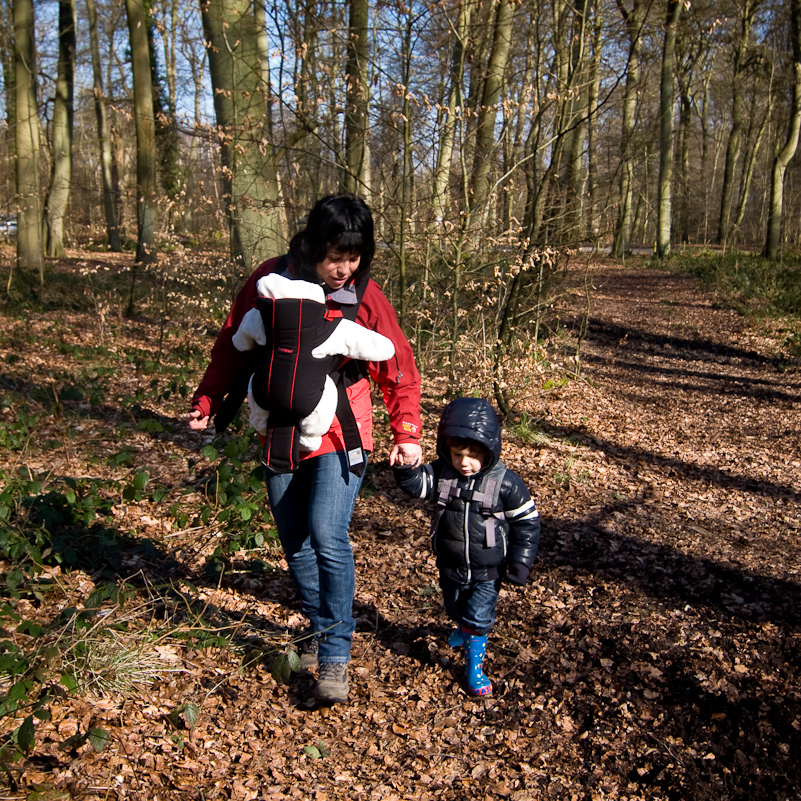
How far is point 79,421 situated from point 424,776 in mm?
4825

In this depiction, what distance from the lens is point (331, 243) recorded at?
2.67 meters

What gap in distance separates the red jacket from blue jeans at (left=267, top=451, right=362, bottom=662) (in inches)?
6.1

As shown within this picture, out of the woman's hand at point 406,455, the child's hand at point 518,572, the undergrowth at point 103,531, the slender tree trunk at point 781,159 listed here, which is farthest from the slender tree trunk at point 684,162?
the woman's hand at point 406,455

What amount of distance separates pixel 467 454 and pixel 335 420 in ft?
1.90

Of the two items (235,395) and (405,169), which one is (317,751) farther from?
(405,169)

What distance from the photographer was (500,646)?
12.2 feet

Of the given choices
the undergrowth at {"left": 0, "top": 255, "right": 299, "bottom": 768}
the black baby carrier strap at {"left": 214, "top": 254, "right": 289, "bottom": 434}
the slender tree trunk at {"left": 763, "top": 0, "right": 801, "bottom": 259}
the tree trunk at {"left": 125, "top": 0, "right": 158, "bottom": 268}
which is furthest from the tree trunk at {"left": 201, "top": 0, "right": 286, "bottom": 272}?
the slender tree trunk at {"left": 763, "top": 0, "right": 801, "bottom": 259}

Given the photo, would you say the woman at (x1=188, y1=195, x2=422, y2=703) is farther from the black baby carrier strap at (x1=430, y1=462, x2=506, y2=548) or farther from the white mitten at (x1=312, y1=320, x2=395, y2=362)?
the black baby carrier strap at (x1=430, y1=462, x2=506, y2=548)

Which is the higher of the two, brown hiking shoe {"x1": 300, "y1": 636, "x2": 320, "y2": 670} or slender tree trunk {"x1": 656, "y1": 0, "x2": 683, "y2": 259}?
slender tree trunk {"x1": 656, "y1": 0, "x2": 683, "y2": 259}

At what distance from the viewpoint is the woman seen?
8.91 ft

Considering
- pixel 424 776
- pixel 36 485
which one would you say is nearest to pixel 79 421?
pixel 36 485

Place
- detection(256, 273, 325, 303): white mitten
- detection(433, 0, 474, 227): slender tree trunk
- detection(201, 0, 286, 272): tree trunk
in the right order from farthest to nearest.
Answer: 1. detection(201, 0, 286, 272): tree trunk
2. detection(433, 0, 474, 227): slender tree trunk
3. detection(256, 273, 325, 303): white mitten

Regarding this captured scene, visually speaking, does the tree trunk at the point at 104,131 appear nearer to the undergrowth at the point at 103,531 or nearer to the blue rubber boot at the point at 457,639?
the undergrowth at the point at 103,531

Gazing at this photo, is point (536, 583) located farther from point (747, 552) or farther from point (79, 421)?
point (79, 421)
